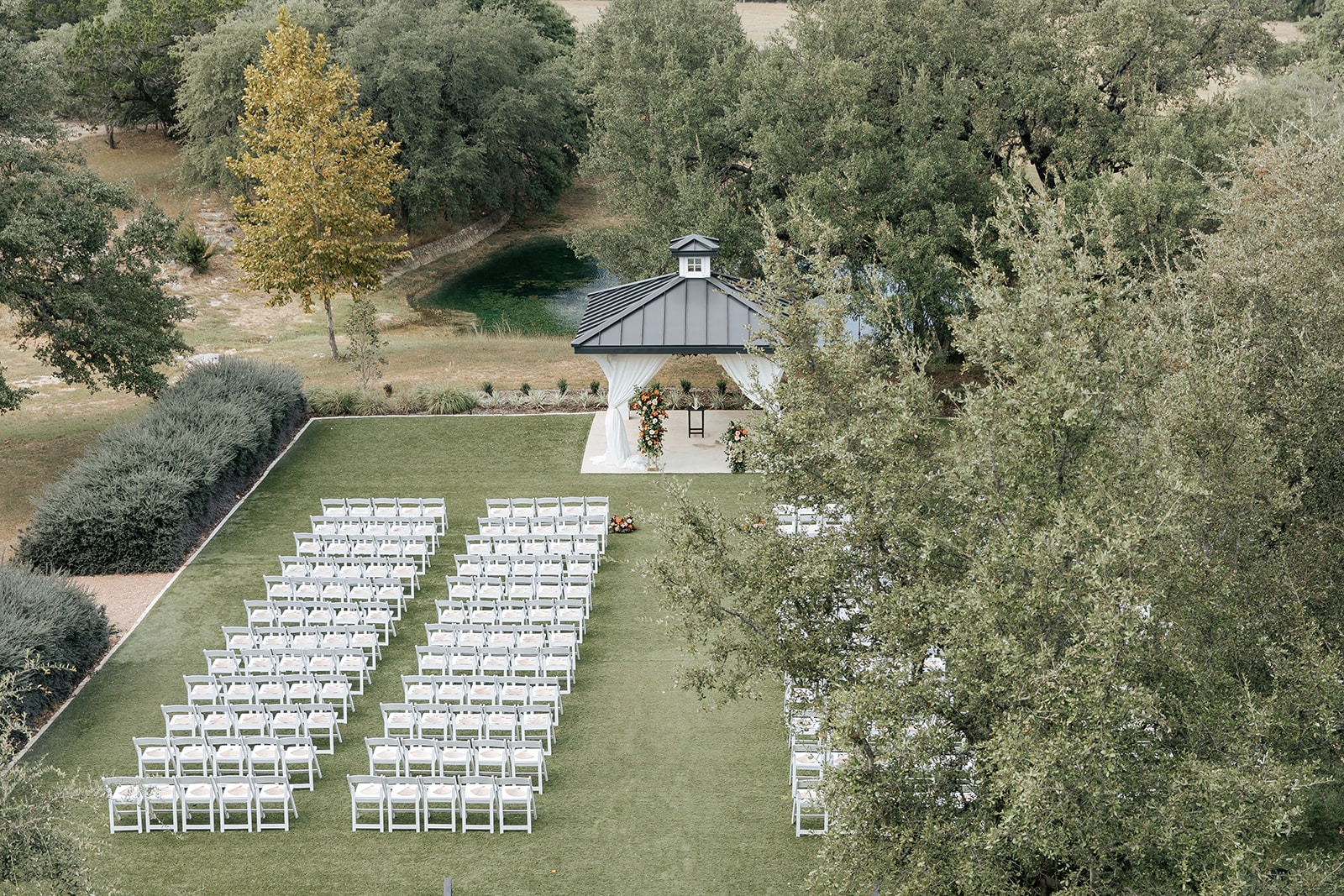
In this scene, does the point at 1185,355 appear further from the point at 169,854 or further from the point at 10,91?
the point at 10,91

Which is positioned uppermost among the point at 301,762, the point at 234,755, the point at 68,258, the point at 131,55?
the point at 131,55

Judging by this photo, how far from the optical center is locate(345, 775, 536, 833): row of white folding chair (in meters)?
12.9

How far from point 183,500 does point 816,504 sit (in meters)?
13.3

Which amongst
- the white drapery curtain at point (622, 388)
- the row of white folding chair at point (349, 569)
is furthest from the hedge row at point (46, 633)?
the white drapery curtain at point (622, 388)

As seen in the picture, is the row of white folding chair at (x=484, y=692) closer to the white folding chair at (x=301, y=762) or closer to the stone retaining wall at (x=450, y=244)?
the white folding chair at (x=301, y=762)

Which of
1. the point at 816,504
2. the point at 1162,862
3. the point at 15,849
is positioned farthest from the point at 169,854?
the point at 1162,862

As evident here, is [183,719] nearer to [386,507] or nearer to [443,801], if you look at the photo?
[443,801]

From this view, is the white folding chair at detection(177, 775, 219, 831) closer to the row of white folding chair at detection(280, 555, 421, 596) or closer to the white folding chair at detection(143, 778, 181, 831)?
the white folding chair at detection(143, 778, 181, 831)

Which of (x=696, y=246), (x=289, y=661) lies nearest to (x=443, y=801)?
(x=289, y=661)

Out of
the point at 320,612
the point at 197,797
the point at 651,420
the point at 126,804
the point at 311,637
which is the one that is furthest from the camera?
the point at 651,420

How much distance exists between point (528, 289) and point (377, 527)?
27.9 m

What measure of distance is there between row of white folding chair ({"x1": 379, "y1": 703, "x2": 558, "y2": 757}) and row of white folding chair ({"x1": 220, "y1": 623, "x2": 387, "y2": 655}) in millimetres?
2124

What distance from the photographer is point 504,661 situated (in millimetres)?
15484

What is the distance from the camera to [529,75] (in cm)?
5006
